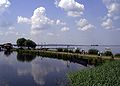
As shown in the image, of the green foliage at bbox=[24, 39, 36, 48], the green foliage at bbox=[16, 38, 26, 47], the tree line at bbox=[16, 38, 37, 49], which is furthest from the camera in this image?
the green foliage at bbox=[16, 38, 26, 47]

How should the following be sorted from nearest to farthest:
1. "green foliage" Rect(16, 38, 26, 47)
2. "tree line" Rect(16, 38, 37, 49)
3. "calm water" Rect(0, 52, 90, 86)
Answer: "calm water" Rect(0, 52, 90, 86), "tree line" Rect(16, 38, 37, 49), "green foliage" Rect(16, 38, 26, 47)

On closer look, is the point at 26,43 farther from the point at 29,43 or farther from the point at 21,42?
the point at 21,42

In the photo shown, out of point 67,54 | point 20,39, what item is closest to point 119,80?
point 67,54

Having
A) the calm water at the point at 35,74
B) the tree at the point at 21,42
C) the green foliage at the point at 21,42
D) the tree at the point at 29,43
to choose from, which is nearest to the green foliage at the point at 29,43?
the tree at the point at 29,43

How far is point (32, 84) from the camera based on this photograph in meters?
38.6

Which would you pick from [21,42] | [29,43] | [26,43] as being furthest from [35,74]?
[21,42]

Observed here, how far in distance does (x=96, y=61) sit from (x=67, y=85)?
32.6 meters

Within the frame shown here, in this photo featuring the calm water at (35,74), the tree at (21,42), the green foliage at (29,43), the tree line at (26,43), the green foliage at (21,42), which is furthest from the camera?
the green foliage at (21,42)

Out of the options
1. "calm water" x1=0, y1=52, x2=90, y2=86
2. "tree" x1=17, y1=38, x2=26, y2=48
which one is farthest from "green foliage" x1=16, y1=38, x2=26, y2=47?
"calm water" x1=0, y1=52, x2=90, y2=86

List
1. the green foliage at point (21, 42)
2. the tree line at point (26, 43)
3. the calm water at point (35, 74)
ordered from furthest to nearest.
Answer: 1. the green foliage at point (21, 42)
2. the tree line at point (26, 43)
3. the calm water at point (35, 74)

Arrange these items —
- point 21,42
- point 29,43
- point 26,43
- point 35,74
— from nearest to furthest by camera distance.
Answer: point 35,74 < point 26,43 < point 29,43 < point 21,42

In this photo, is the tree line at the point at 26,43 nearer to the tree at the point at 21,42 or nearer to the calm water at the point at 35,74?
the tree at the point at 21,42

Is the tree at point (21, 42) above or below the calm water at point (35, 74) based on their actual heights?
above

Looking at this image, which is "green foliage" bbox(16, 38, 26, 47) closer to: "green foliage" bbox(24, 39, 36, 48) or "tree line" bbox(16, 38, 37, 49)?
"tree line" bbox(16, 38, 37, 49)
